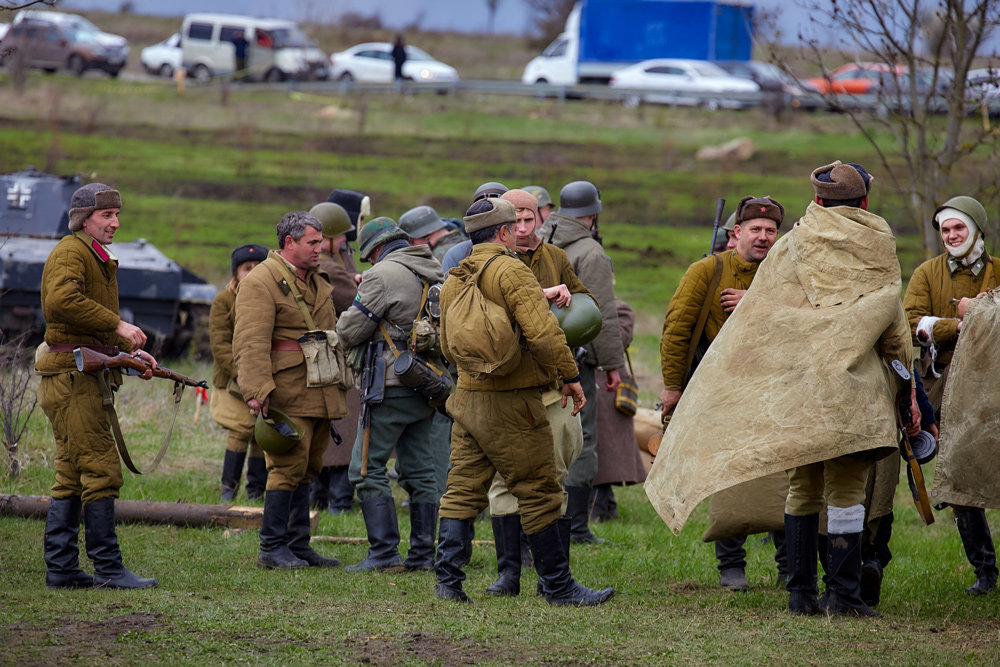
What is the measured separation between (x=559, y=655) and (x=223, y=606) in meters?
1.70

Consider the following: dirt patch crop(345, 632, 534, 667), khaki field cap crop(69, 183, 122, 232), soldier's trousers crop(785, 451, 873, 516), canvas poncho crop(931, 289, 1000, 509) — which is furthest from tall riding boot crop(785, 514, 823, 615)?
khaki field cap crop(69, 183, 122, 232)

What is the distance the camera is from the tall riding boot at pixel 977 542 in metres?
6.56

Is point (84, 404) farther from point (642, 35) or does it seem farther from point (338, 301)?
point (642, 35)

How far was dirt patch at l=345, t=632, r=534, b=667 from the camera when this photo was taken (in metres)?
4.79

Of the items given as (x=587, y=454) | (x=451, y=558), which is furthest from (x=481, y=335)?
(x=587, y=454)

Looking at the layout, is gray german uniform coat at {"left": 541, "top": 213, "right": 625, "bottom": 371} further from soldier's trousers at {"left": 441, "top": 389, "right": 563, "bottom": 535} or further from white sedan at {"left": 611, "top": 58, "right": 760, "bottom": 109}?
white sedan at {"left": 611, "top": 58, "right": 760, "bottom": 109}

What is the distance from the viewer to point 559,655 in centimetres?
487

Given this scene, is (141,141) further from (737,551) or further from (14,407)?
(737,551)

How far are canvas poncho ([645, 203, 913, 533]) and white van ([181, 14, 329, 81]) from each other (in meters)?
31.5

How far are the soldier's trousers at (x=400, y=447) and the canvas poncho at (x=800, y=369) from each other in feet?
5.75

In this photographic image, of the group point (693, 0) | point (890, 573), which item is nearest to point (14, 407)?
point (890, 573)

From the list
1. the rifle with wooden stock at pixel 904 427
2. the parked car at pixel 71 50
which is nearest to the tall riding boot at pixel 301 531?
the rifle with wooden stock at pixel 904 427

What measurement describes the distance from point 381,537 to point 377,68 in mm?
31484

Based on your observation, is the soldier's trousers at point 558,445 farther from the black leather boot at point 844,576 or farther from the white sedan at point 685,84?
the white sedan at point 685,84
